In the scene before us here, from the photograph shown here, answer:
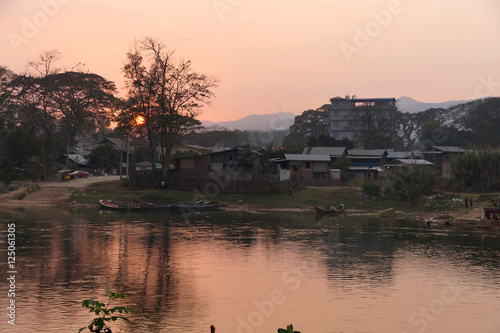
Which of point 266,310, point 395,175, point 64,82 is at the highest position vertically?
point 64,82

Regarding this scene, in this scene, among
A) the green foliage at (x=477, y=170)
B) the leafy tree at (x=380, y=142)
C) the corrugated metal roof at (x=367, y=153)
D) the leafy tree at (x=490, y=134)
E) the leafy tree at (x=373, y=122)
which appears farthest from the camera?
the leafy tree at (x=373, y=122)

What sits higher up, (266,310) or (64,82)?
(64,82)

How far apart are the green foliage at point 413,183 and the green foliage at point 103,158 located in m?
47.6

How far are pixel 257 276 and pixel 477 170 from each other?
47.6 metres

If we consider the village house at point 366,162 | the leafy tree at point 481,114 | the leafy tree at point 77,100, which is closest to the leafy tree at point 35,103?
the leafy tree at point 77,100

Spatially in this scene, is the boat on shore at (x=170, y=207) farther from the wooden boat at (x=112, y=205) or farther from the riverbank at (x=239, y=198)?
the riverbank at (x=239, y=198)

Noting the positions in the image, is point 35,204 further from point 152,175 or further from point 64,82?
point 64,82

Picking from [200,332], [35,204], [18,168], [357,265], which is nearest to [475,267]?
[357,265]

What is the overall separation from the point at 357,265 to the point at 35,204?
46506mm

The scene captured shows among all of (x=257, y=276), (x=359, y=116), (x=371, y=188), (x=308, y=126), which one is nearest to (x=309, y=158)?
(x=371, y=188)

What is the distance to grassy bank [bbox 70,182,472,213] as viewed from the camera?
212 ft

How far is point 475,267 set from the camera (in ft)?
105

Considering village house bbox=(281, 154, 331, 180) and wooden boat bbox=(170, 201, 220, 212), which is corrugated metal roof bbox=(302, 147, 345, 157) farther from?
wooden boat bbox=(170, 201, 220, 212)

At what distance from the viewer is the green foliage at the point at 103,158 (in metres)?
88.1
